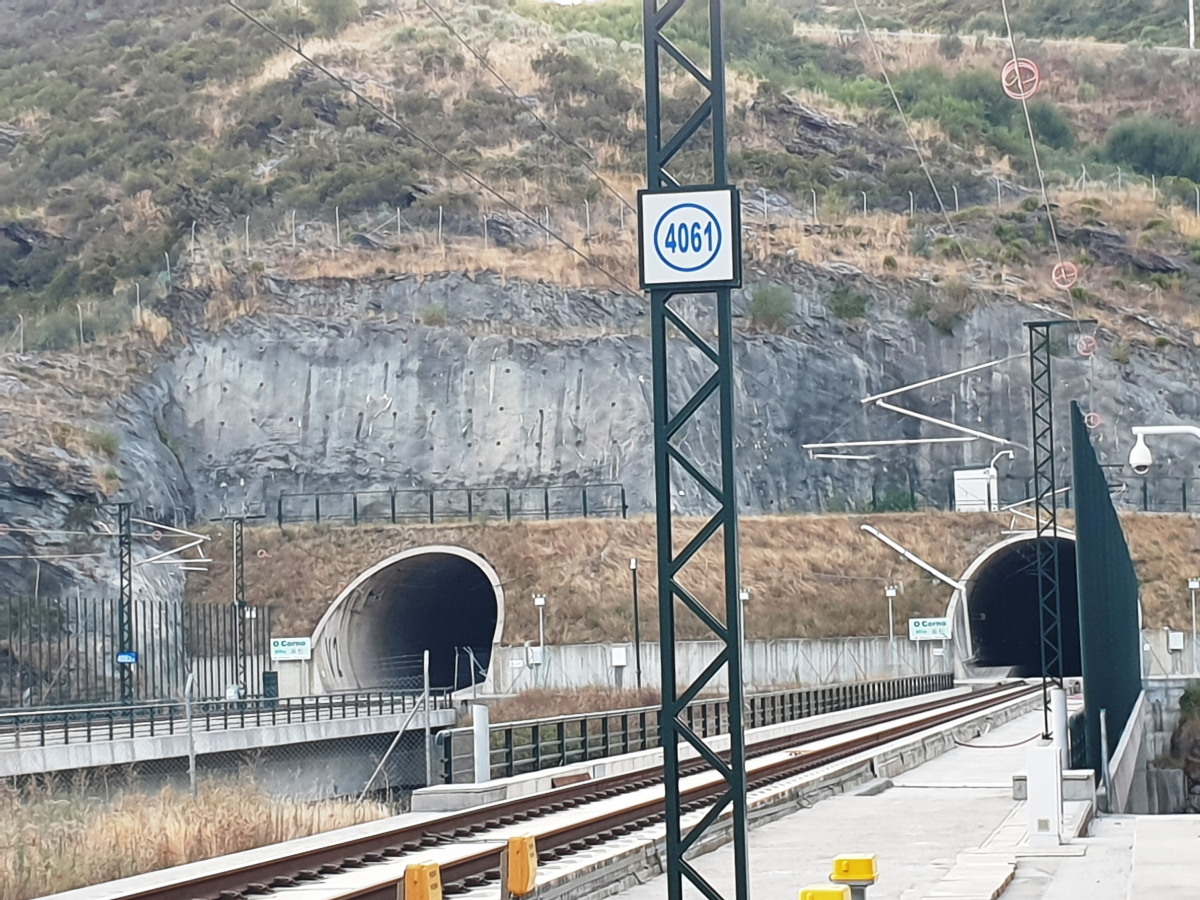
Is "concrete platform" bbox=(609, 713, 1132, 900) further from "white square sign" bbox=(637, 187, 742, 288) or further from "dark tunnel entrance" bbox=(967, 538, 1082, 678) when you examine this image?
"dark tunnel entrance" bbox=(967, 538, 1082, 678)

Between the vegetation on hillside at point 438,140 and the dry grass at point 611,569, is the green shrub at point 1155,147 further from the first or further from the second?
the dry grass at point 611,569

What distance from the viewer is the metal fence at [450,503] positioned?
79.0 metres

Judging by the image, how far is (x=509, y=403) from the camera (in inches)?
→ 3214

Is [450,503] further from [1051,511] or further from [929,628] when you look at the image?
[1051,511]

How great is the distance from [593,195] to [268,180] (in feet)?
66.1

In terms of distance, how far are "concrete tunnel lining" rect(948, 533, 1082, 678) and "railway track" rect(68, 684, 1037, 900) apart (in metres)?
45.6

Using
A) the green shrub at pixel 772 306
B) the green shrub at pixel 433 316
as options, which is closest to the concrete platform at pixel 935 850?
the green shrub at pixel 433 316

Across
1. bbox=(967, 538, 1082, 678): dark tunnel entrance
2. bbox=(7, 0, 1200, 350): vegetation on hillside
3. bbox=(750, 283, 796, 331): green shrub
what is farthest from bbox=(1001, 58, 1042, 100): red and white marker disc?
bbox=(7, 0, 1200, 350): vegetation on hillside

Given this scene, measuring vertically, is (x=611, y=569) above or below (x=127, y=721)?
above

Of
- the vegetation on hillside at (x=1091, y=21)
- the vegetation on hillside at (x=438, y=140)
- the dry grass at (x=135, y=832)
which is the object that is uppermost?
the vegetation on hillside at (x=1091, y=21)

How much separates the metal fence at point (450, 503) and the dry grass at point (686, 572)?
4.51m

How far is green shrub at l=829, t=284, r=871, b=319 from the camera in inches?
3541

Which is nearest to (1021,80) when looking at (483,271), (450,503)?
(450,503)

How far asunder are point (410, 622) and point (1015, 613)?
29915 mm
